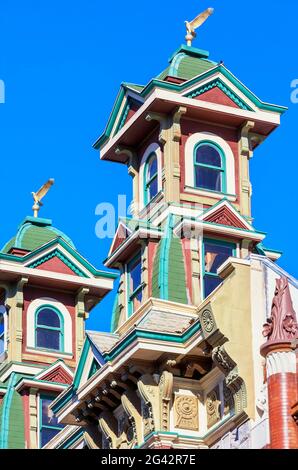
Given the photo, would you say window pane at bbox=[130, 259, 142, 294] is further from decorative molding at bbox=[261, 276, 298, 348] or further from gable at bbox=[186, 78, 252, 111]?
decorative molding at bbox=[261, 276, 298, 348]

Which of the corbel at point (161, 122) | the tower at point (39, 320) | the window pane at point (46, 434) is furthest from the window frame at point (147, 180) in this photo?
the window pane at point (46, 434)

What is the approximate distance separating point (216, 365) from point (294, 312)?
11.2 ft

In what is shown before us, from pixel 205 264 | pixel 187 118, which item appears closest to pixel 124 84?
pixel 187 118

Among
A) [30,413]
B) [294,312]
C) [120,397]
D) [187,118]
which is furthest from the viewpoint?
[30,413]

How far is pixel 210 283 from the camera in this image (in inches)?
1965

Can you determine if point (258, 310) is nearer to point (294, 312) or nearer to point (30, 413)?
point (294, 312)

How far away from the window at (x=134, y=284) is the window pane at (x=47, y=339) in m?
10.1

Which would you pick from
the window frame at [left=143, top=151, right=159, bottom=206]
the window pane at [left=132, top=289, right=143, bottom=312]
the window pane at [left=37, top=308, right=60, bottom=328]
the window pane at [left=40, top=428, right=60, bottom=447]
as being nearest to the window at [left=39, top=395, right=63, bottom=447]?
the window pane at [left=40, top=428, right=60, bottom=447]

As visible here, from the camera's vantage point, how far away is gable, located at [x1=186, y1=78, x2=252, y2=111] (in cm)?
5231

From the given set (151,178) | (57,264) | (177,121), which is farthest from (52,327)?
(177,121)

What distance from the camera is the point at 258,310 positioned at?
4409 centimetres

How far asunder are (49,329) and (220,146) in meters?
→ 12.5

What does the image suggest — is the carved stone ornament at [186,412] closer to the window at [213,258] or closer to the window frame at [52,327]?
the window at [213,258]

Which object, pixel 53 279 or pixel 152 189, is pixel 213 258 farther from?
pixel 53 279
